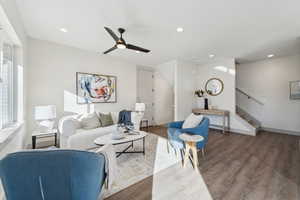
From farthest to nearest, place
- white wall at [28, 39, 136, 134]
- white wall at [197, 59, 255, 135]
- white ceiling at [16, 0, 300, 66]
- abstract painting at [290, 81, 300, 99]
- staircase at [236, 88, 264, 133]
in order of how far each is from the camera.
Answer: staircase at [236, 88, 264, 133] < white wall at [197, 59, 255, 135] < abstract painting at [290, 81, 300, 99] < white wall at [28, 39, 136, 134] < white ceiling at [16, 0, 300, 66]

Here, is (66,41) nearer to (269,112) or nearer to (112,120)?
(112,120)

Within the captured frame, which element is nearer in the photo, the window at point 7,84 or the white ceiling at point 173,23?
the white ceiling at point 173,23

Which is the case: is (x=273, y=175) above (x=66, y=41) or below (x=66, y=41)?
Answer: below

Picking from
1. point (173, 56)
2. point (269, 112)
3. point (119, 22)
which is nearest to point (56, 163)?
point (119, 22)

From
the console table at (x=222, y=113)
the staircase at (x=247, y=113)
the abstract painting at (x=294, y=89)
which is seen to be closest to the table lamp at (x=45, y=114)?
the console table at (x=222, y=113)

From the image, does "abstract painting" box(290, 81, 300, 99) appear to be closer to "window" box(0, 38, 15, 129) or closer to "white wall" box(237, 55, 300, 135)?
"white wall" box(237, 55, 300, 135)

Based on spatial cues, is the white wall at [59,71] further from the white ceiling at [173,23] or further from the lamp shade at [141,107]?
the lamp shade at [141,107]

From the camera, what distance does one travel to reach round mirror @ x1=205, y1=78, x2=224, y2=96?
202 inches

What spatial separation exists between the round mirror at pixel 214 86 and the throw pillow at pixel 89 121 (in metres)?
4.37

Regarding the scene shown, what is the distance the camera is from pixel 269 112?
4875mm

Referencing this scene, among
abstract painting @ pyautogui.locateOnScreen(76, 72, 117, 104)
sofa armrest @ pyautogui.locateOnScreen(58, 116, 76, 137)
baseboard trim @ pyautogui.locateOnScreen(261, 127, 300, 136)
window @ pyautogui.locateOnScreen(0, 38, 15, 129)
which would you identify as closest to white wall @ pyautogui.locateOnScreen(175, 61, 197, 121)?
abstract painting @ pyautogui.locateOnScreen(76, 72, 117, 104)

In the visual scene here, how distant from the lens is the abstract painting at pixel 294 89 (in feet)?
14.2

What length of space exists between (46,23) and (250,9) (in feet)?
12.2

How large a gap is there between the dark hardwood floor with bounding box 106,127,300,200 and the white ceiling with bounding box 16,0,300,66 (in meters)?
2.63
